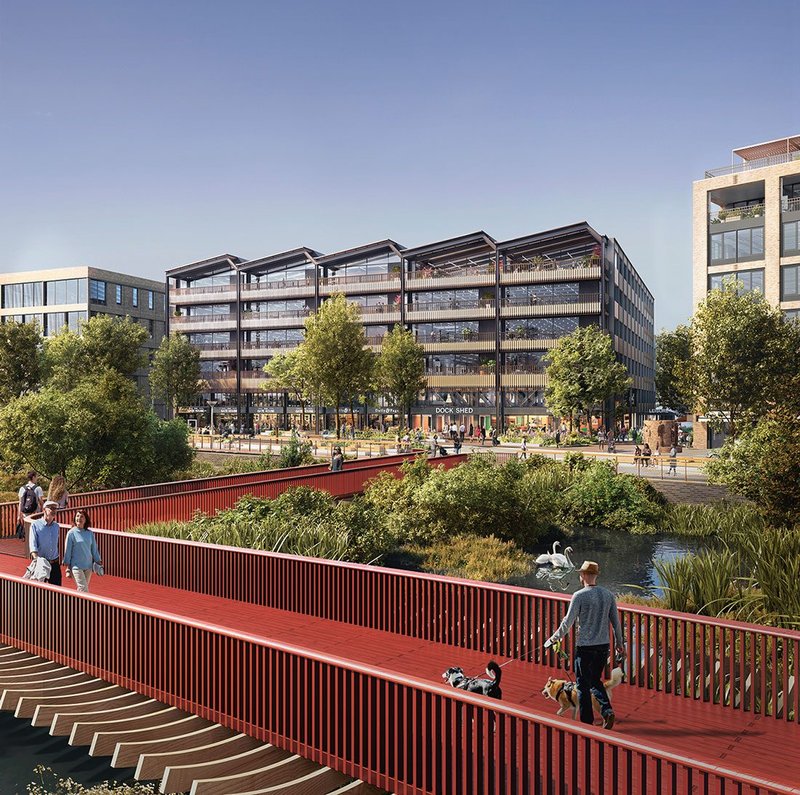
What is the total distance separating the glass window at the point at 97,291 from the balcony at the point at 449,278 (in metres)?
34.0

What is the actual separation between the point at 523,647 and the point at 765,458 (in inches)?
493

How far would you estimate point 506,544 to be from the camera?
63.1ft

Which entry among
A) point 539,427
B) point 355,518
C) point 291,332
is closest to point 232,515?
point 355,518

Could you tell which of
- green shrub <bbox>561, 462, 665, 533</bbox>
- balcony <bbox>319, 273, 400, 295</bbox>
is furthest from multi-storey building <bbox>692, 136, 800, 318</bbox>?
balcony <bbox>319, 273, 400, 295</bbox>

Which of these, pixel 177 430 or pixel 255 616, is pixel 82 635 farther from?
pixel 177 430

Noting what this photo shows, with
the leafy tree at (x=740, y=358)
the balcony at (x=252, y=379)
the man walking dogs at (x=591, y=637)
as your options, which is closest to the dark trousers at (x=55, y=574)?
the man walking dogs at (x=591, y=637)

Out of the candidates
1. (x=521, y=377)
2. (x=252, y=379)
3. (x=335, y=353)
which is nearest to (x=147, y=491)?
(x=335, y=353)

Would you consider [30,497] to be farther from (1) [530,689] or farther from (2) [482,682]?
(2) [482,682]

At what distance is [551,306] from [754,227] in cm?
1985

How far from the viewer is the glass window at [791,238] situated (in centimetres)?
4584

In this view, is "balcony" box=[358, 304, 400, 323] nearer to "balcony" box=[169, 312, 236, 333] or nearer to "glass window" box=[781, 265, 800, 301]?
"balcony" box=[169, 312, 236, 333]

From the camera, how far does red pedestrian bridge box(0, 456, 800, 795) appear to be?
5.15 meters

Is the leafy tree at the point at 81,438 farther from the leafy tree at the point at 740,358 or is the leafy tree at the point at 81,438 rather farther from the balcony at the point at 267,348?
the balcony at the point at 267,348

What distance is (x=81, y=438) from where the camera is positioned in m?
23.2
